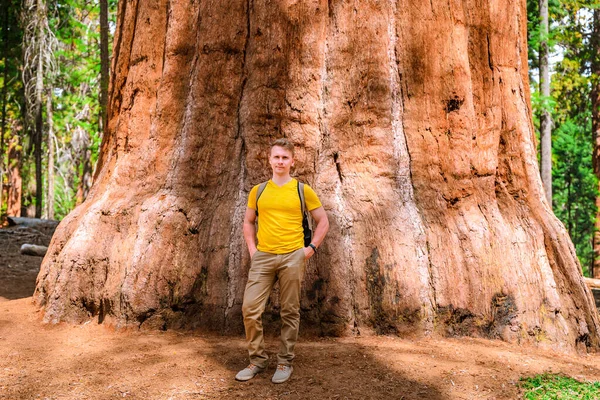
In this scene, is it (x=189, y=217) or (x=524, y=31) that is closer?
(x=189, y=217)

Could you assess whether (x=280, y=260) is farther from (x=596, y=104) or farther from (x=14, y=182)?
(x=14, y=182)

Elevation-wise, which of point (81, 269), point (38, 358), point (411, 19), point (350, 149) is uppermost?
point (411, 19)

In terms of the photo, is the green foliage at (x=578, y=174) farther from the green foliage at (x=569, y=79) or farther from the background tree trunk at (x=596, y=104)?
the background tree trunk at (x=596, y=104)

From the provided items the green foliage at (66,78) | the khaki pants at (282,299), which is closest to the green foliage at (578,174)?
the green foliage at (66,78)

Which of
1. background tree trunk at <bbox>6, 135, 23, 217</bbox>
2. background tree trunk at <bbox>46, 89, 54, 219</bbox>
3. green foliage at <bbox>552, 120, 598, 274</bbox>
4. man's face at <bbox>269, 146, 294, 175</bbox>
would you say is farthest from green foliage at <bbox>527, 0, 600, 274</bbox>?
background tree trunk at <bbox>6, 135, 23, 217</bbox>

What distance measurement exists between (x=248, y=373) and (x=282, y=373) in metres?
0.26

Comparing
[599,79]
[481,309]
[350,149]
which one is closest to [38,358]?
[350,149]

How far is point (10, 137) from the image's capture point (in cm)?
2336

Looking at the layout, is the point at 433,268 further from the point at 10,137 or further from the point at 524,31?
the point at 10,137

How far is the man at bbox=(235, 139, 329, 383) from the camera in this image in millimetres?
4051

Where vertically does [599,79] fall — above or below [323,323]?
above

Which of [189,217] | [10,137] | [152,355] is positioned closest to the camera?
[152,355]

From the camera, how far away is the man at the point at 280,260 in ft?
13.3

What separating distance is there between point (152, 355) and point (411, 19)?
422cm
